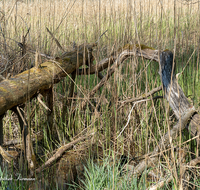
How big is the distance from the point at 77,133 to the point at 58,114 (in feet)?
0.77

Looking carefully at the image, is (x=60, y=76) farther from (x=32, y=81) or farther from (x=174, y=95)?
(x=174, y=95)

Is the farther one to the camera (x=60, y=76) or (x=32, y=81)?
(x=60, y=76)

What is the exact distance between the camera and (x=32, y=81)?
1.49 meters

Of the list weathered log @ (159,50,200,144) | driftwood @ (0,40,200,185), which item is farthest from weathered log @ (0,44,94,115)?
weathered log @ (159,50,200,144)

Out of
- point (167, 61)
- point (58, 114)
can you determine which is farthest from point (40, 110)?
point (167, 61)

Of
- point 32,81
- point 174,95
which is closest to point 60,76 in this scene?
point 32,81

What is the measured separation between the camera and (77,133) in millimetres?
2021

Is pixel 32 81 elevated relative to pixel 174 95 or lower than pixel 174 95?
elevated

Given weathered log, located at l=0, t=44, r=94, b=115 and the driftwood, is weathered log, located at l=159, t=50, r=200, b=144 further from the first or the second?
weathered log, located at l=0, t=44, r=94, b=115

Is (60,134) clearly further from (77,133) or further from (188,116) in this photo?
(188,116)

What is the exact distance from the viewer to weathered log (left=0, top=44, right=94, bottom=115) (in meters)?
1.30

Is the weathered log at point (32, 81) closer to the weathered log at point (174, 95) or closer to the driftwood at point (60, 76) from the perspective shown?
the driftwood at point (60, 76)

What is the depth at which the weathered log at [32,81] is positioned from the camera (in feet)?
4.27

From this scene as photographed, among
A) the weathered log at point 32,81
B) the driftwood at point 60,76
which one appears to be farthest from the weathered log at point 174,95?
the weathered log at point 32,81
